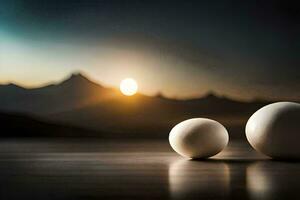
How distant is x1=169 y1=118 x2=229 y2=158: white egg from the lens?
238 cm

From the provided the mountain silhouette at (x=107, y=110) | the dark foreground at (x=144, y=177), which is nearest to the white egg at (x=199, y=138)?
the dark foreground at (x=144, y=177)

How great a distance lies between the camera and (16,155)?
262 cm

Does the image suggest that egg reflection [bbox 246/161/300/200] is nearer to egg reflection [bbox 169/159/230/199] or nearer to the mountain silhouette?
egg reflection [bbox 169/159/230/199]

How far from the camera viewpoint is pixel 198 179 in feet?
5.70

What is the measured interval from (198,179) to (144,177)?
18 centimetres

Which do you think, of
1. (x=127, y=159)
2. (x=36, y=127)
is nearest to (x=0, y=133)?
(x=36, y=127)

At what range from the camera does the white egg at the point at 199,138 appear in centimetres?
238

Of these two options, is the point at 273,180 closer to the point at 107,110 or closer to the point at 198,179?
the point at 198,179

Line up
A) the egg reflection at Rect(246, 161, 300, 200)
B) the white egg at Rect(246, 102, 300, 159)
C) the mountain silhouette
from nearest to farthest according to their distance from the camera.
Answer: the egg reflection at Rect(246, 161, 300, 200) < the white egg at Rect(246, 102, 300, 159) < the mountain silhouette

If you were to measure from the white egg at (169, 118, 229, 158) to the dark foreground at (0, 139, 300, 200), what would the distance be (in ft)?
0.19

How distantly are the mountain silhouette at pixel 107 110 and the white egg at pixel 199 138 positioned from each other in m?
2.04

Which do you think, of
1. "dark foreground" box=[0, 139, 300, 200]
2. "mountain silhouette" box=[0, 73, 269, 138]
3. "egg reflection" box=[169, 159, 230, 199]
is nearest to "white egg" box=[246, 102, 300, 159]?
"dark foreground" box=[0, 139, 300, 200]

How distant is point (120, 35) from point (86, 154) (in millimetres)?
1986

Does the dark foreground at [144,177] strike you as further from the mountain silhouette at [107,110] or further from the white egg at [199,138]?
the mountain silhouette at [107,110]
